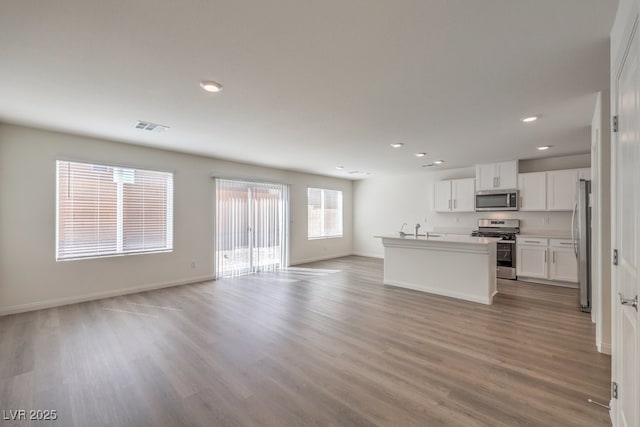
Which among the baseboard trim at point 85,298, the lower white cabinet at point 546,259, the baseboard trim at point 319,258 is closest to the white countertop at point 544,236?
the lower white cabinet at point 546,259

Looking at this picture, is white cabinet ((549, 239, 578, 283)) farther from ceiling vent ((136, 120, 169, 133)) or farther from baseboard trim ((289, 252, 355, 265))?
ceiling vent ((136, 120, 169, 133))

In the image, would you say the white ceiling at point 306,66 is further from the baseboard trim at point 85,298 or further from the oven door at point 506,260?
the baseboard trim at point 85,298

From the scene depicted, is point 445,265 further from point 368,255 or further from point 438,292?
point 368,255

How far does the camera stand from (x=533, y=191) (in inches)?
222

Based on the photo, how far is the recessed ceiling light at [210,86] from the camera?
99.3 inches

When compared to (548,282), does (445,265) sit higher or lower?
higher

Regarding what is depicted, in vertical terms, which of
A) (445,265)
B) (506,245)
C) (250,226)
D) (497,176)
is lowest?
(445,265)

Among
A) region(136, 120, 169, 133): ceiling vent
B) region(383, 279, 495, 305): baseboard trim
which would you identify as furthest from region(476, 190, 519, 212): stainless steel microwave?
region(136, 120, 169, 133): ceiling vent

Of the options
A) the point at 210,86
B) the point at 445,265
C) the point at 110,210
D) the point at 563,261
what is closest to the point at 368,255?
the point at 445,265

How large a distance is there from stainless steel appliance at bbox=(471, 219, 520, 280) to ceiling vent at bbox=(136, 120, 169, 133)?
6398mm

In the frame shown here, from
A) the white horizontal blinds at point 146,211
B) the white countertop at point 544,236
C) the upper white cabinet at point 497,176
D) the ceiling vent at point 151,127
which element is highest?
the ceiling vent at point 151,127

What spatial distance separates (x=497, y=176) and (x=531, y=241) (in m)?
1.54

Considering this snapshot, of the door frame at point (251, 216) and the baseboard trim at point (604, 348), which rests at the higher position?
the door frame at point (251, 216)

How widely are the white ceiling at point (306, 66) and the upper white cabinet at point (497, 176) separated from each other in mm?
1746
